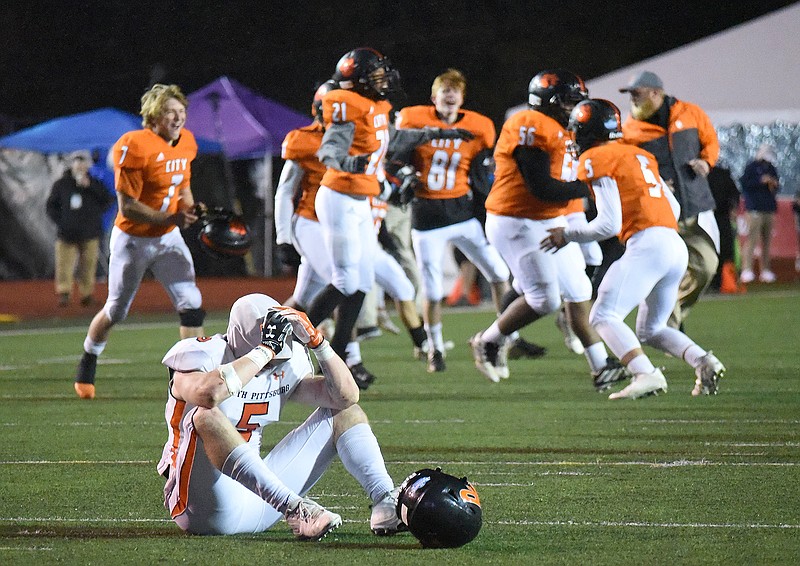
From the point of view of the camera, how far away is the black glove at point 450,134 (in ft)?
34.3

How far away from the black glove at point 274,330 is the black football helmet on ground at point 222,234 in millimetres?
4031

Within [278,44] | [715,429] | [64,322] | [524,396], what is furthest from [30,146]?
[715,429]

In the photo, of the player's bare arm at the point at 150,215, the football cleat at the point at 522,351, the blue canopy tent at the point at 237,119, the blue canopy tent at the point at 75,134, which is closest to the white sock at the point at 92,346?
the player's bare arm at the point at 150,215

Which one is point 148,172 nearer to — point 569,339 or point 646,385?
point 646,385

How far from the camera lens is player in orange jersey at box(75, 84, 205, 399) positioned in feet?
28.7

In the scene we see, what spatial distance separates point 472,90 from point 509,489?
1006 inches

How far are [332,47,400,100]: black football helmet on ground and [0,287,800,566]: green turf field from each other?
196cm

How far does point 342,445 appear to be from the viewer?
4.91m

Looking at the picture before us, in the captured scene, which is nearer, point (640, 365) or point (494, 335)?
point (640, 365)

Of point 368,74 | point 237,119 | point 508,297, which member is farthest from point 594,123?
point 237,119

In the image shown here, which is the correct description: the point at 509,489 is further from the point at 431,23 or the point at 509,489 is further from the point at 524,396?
the point at 431,23

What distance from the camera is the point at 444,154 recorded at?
10711mm

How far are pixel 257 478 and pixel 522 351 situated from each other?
23.4 feet

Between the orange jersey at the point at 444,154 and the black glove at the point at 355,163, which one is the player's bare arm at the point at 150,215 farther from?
the orange jersey at the point at 444,154
